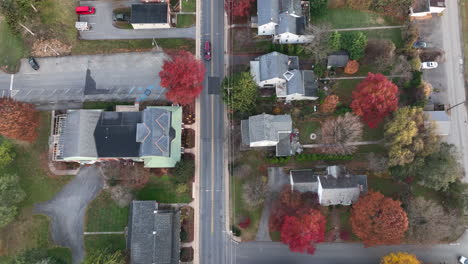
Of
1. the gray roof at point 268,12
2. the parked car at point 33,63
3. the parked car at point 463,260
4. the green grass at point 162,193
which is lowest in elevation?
the parked car at point 463,260

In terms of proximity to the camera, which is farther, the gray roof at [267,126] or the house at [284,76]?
the house at [284,76]

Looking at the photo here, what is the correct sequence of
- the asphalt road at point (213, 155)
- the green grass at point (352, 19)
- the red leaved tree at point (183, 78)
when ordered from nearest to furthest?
the red leaved tree at point (183, 78), the asphalt road at point (213, 155), the green grass at point (352, 19)

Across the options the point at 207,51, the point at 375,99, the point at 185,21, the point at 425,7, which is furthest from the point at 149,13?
the point at 425,7

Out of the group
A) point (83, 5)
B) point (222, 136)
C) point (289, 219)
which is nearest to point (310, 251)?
point (289, 219)

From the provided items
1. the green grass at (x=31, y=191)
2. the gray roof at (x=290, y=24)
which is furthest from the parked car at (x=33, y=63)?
the gray roof at (x=290, y=24)

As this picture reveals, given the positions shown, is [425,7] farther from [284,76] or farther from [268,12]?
[284,76]

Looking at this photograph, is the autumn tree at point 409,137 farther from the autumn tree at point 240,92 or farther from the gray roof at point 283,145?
the autumn tree at point 240,92

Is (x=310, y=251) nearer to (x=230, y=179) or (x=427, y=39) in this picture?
Answer: (x=230, y=179)

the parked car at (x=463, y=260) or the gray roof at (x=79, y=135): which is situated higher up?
the gray roof at (x=79, y=135)

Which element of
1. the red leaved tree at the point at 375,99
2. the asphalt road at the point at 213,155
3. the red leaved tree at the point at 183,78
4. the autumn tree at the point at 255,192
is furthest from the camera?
the asphalt road at the point at 213,155
